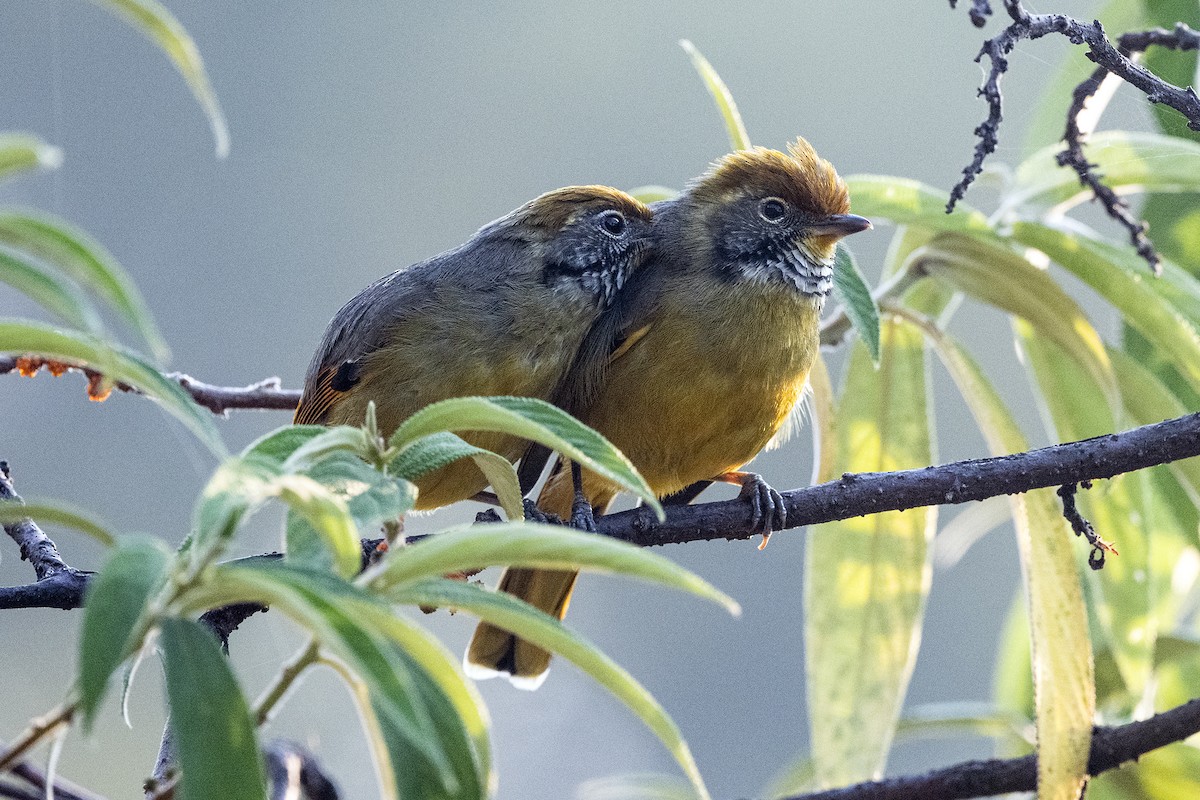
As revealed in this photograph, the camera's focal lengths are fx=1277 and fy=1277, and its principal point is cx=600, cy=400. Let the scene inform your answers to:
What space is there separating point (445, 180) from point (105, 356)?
295 inches

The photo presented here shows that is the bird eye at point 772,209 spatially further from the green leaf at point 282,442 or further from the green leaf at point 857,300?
the green leaf at point 282,442

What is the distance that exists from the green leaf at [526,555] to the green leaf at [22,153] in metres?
0.45

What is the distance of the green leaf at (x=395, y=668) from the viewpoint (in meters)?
0.89

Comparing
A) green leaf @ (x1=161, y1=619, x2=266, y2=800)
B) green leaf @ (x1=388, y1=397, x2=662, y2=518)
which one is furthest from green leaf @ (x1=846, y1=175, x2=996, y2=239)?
green leaf @ (x1=161, y1=619, x2=266, y2=800)

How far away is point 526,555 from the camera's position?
1.05 meters

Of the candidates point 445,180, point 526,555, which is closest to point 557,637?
point 526,555

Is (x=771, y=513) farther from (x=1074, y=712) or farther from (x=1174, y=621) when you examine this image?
(x=1174, y=621)

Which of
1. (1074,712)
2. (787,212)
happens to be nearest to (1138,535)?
(1074,712)

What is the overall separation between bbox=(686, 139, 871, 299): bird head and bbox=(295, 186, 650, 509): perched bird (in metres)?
0.20

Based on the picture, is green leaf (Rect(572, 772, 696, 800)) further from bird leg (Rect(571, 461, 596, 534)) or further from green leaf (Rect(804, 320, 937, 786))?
bird leg (Rect(571, 461, 596, 534))

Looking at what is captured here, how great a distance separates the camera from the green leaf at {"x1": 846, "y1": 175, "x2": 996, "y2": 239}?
2762 mm

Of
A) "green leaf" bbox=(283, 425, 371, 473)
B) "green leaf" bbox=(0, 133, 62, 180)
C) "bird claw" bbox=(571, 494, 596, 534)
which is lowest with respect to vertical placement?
"bird claw" bbox=(571, 494, 596, 534)

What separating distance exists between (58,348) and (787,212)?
233 cm

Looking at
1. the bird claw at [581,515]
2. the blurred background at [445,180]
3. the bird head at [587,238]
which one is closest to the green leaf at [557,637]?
the bird claw at [581,515]
